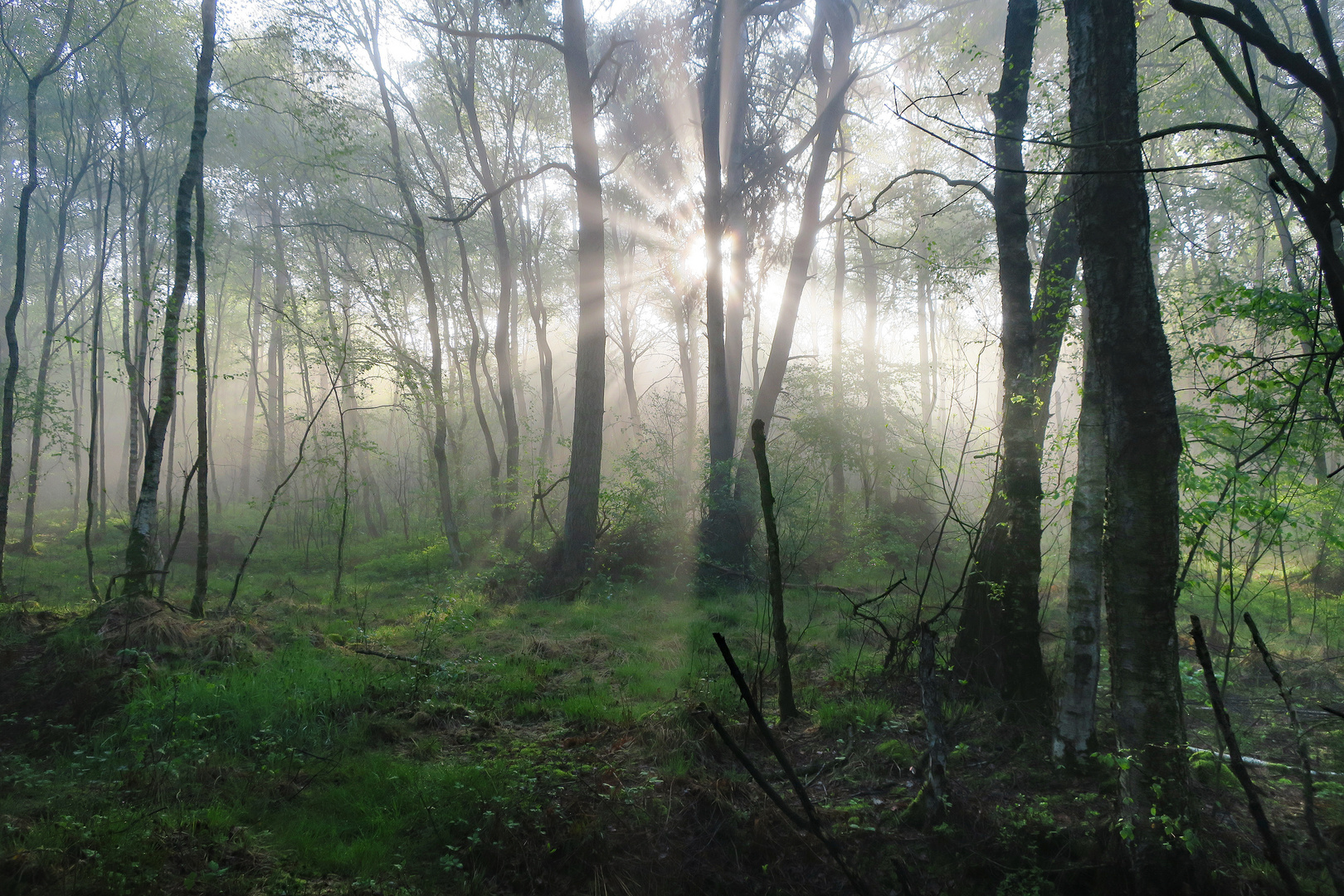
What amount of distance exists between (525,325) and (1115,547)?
97.7 feet

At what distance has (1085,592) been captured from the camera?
4.13m

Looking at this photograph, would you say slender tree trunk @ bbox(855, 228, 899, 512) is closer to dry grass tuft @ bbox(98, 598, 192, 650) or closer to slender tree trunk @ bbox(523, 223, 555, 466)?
slender tree trunk @ bbox(523, 223, 555, 466)

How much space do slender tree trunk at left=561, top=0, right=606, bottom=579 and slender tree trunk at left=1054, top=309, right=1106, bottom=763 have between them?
25.0 feet

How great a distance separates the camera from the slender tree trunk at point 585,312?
10.7 m

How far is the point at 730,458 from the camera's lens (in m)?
12.3

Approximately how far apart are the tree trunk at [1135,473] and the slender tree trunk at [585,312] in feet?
27.4

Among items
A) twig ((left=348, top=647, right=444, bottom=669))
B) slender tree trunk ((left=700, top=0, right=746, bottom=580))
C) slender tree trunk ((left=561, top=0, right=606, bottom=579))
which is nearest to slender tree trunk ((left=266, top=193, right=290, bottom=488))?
slender tree trunk ((left=561, top=0, right=606, bottom=579))

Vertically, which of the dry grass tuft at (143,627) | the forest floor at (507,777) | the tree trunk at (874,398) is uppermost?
the tree trunk at (874,398)

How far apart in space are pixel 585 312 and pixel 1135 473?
9120mm

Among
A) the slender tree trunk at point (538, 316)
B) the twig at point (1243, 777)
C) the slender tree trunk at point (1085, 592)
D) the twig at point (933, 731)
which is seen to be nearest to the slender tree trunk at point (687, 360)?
the slender tree trunk at point (538, 316)

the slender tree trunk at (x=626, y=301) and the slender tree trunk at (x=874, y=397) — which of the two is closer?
the slender tree trunk at (x=874, y=397)

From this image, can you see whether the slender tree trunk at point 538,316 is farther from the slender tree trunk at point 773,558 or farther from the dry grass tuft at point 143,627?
the slender tree trunk at point 773,558

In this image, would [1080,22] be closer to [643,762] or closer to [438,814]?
[643,762]


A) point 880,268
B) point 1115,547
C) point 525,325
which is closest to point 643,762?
point 1115,547
